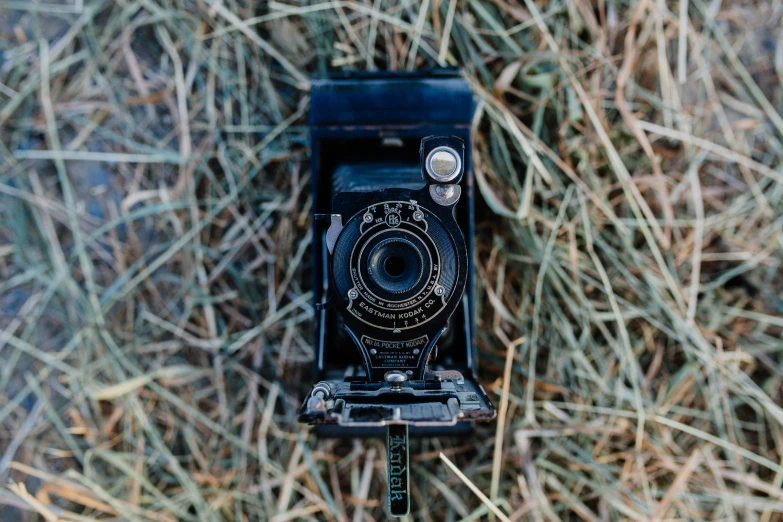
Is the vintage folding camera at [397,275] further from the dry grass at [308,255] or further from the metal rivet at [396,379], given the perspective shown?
the dry grass at [308,255]

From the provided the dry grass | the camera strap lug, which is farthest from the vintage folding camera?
the dry grass

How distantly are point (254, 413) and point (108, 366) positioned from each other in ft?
1.22

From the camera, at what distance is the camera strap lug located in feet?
3.48

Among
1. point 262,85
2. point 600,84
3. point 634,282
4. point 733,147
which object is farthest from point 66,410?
point 733,147

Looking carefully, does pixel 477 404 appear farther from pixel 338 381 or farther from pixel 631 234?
pixel 631 234

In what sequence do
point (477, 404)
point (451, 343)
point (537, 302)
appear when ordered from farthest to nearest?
point (537, 302) < point (451, 343) < point (477, 404)

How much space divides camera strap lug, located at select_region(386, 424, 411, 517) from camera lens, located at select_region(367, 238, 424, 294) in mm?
239

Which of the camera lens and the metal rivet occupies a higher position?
the camera lens

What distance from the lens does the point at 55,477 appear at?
152 cm

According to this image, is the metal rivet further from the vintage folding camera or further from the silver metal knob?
the silver metal knob

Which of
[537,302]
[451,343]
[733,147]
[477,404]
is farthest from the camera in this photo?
[733,147]

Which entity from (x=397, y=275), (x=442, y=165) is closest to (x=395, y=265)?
(x=397, y=275)

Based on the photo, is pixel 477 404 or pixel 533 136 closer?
pixel 477 404

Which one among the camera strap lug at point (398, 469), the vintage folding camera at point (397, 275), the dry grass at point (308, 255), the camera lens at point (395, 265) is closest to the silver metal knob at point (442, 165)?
the vintage folding camera at point (397, 275)
